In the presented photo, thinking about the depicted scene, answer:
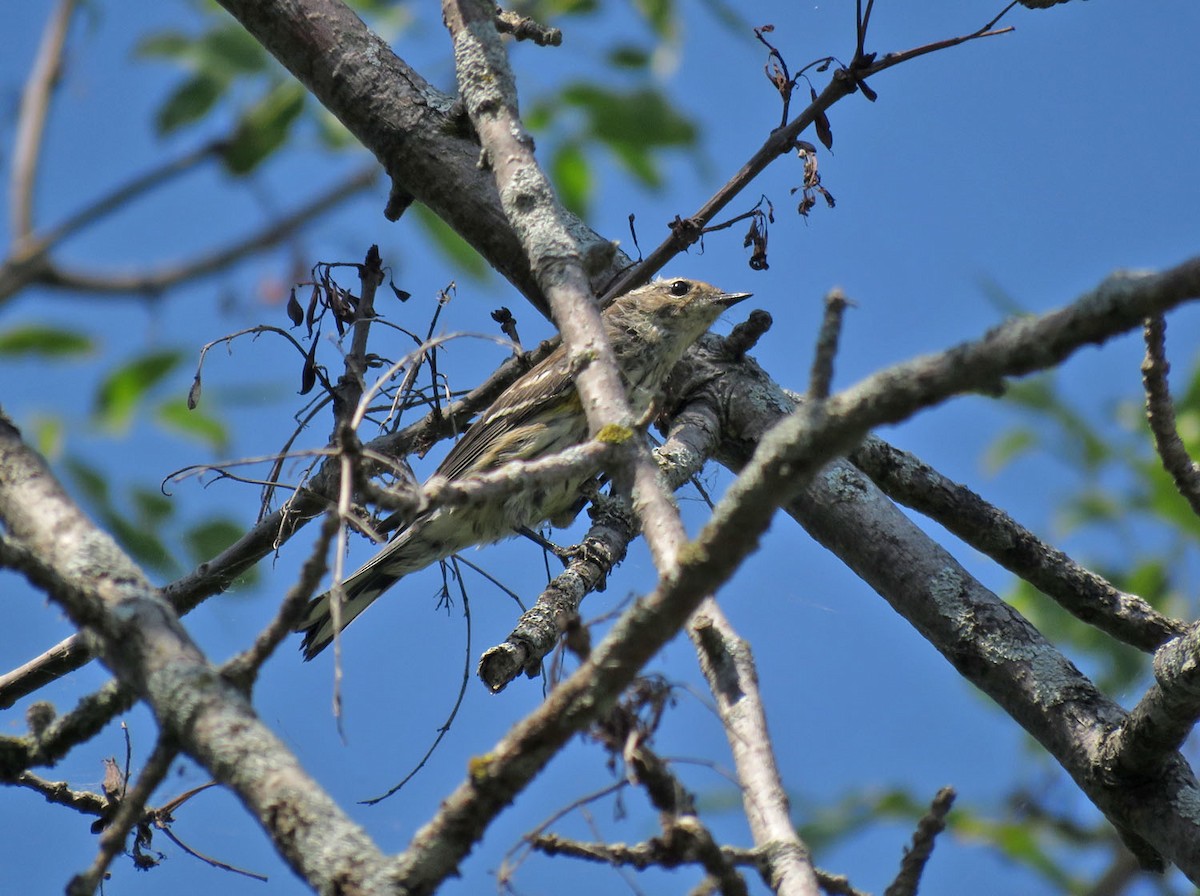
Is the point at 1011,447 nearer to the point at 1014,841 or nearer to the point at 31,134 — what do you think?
the point at 1014,841

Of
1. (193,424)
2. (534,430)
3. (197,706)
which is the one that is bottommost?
(197,706)

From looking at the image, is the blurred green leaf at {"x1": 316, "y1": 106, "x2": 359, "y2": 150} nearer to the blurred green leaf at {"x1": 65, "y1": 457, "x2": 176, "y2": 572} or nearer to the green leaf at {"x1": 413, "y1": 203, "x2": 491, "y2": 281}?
the green leaf at {"x1": 413, "y1": 203, "x2": 491, "y2": 281}

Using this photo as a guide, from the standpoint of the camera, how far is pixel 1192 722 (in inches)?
121

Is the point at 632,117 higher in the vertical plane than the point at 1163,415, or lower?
higher

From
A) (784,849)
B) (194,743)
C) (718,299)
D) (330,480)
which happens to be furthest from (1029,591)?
(194,743)

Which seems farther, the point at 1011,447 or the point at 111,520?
the point at 1011,447

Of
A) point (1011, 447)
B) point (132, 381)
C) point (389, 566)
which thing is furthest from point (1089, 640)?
point (132, 381)

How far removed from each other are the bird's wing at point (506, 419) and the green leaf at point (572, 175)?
4.02 ft

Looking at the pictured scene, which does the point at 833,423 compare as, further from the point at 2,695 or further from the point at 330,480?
the point at 2,695

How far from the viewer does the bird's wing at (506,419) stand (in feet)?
19.2

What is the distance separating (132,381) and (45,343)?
0.96 ft

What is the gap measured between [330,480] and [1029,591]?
3717mm

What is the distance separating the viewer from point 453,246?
15.0ft

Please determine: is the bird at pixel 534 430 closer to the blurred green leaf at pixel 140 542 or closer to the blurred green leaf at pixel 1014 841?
the blurred green leaf at pixel 140 542
